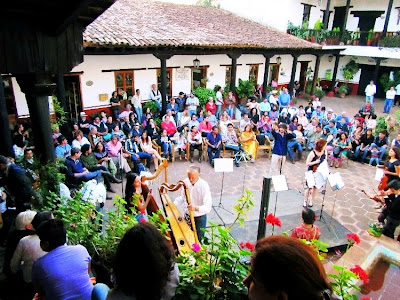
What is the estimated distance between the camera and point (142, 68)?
12.6m

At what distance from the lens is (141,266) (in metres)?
1.71

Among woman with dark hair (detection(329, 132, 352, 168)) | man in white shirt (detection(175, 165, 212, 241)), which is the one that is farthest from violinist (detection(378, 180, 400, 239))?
woman with dark hair (detection(329, 132, 352, 168))

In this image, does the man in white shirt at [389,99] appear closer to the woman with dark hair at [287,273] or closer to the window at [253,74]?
the window at [253,74]

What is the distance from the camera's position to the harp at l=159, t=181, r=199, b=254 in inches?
161

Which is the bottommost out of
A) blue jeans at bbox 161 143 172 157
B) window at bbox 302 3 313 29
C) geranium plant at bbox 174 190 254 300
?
blue jeans at bbox 161 143 172 157

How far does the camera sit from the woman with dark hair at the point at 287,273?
1.20 metres

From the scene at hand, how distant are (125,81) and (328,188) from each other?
8.68 m

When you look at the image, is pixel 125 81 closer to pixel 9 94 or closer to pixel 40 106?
pixel 9 94

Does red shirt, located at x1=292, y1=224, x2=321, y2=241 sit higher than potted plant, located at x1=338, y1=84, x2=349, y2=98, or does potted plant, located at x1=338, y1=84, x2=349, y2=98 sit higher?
potted plant, located at x1=338, y1=84, x2=349, y2=98

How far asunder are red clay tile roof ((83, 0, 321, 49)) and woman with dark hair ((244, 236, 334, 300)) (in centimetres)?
879

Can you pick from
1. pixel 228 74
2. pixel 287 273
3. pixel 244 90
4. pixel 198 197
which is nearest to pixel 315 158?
pixel 198 197

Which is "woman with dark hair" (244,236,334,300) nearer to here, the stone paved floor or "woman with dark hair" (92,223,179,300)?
"woman with dark hair" (92,223,179,300)

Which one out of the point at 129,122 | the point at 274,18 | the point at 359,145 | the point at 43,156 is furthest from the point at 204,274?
the point at 274,18

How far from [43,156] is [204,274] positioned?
430cm
